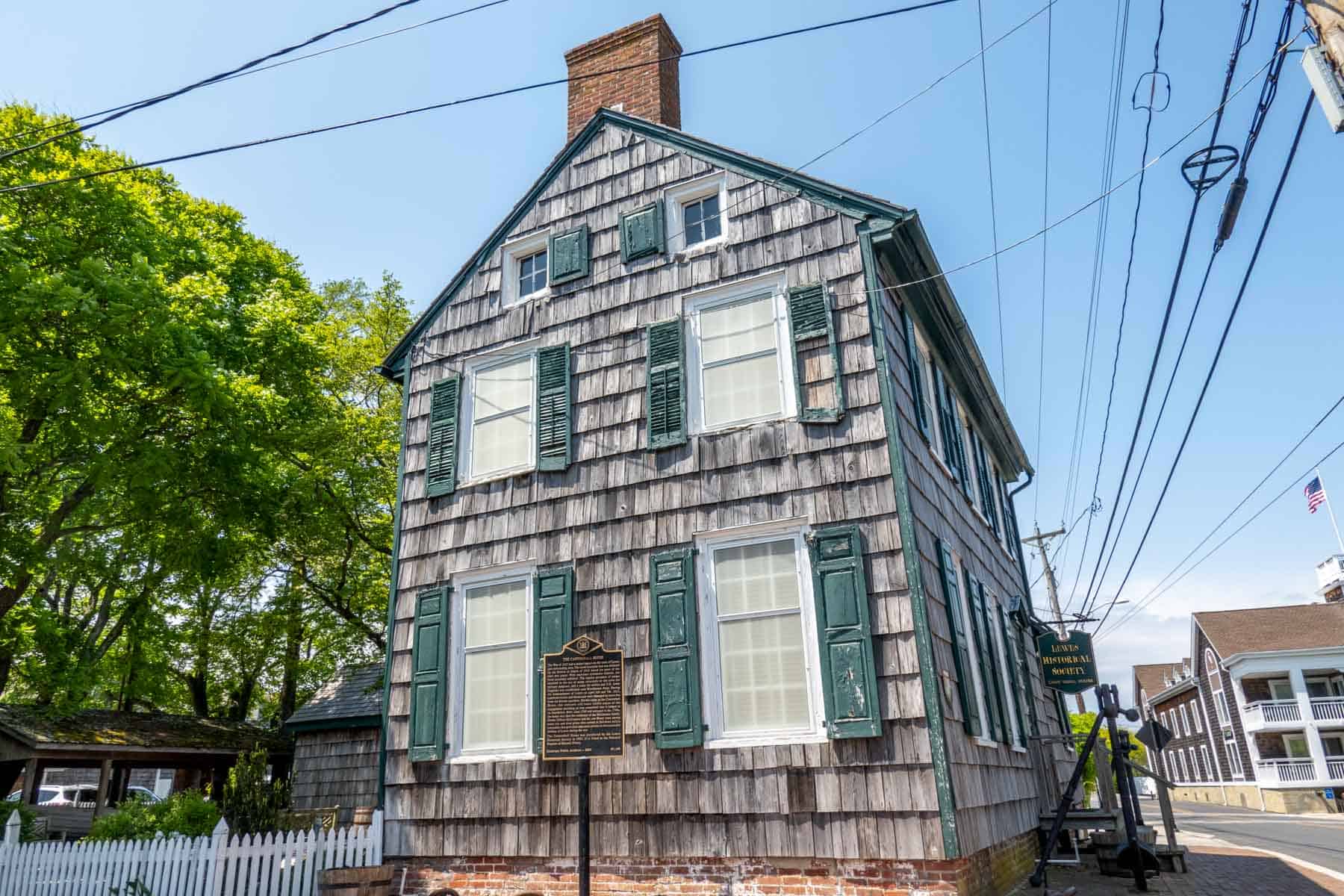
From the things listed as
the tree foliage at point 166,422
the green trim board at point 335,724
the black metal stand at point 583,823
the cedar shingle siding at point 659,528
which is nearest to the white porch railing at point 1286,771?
the cedar shingle siding at point 659,528

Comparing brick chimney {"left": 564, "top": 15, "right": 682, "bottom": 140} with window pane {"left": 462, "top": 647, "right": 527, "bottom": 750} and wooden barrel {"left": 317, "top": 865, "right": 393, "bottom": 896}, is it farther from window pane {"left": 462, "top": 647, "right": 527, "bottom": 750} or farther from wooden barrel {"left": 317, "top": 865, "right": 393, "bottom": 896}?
wooden barrel {"left": 317, "top": 865, "right": 393, "bottom": 896}

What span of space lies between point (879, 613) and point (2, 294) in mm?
12335

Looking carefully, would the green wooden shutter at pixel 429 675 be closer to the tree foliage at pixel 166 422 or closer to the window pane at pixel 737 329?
the window pane at pixel 737 329

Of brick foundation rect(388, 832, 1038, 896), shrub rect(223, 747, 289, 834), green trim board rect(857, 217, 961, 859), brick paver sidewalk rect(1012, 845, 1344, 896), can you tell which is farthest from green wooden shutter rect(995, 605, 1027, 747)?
shrub rect(223, 747, 289, 834)

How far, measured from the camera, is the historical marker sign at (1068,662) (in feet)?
45.5

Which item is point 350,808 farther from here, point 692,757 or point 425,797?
point 692,757

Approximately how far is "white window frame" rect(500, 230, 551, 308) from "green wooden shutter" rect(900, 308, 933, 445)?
14.9ft

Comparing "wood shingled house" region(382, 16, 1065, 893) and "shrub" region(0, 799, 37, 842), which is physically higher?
"wood shingled house" region(382, 16, 1065, 893)

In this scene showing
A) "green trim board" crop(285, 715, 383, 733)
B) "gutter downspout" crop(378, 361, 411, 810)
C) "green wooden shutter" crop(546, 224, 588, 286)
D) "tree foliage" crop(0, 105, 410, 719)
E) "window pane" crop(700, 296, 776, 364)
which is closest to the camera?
"window pane" crop(700, 296, 776, 364)

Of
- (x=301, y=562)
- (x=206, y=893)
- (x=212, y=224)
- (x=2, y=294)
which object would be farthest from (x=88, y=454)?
(x=206, y=893)

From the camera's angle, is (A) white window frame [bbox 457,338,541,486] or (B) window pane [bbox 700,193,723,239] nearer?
(B) window pane [bbox 700,193,723,239]

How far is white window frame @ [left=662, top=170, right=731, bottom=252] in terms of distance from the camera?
32.7 feet

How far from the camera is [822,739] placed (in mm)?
7480

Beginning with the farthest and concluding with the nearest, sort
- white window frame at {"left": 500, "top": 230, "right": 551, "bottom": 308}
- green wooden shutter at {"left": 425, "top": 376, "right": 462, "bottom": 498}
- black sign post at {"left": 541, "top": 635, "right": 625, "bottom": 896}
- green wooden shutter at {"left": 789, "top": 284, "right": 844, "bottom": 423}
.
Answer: white window frame at {"left": 500, "top": 230, "right": 551, "bottom": 308}, green wooden shutter at {"left": 425, "top": 376, "right": 462, "bottom": 498}, green wooden shutter at {"left": 789, "top": 284, "right": 844, "bottom": 423}, black sign post at {"left": 541, "top": 635, "right": 625, "bottom": 896}
